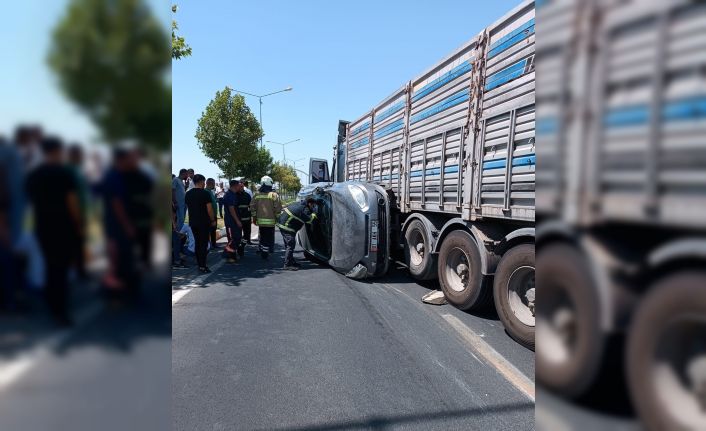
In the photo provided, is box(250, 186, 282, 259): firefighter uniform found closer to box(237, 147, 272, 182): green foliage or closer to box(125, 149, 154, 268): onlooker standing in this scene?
box(125, 149, 154, 268): onlooker standing

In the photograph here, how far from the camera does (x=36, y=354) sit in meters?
0.51

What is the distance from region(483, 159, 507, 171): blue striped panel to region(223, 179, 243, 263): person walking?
5651 mm

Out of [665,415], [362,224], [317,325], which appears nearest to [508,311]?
[665,415]

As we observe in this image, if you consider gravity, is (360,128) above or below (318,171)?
above

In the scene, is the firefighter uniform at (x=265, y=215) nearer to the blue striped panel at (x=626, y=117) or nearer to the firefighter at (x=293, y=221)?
the firefighter at (x=293, y=221)

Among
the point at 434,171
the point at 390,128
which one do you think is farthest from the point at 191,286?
the point at 390,128

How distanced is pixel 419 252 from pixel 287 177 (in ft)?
187

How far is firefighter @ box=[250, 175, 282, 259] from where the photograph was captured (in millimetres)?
8828

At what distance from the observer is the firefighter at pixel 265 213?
8.83 meters

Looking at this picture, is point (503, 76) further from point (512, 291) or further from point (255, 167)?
point (255, 167)

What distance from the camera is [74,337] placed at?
0.53m

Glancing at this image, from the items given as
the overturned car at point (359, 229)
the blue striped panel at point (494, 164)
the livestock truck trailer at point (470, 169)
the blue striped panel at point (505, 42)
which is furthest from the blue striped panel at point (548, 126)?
the overturned car at point (359, 229)

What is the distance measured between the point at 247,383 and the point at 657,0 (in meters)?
3.27

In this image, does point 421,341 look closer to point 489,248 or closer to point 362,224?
point 489,248
